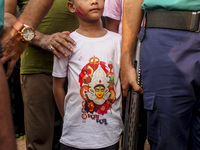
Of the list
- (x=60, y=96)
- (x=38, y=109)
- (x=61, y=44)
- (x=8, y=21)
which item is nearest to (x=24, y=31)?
(x=8, y=21)

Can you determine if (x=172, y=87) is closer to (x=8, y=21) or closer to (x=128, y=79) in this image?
(x=128, y=79)

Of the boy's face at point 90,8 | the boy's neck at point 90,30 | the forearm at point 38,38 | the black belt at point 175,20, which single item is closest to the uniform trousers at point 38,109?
the forearm at point 38,38

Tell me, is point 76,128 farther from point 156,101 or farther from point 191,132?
point 191,132

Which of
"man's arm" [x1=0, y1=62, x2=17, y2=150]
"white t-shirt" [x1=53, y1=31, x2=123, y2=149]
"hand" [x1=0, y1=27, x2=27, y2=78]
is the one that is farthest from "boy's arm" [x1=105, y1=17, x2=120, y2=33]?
"man's arm" [x1=0, y1=62, x2=17, y2=150]

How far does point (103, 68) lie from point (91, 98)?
0.73 ft

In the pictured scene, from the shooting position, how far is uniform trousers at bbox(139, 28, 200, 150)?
1.59m

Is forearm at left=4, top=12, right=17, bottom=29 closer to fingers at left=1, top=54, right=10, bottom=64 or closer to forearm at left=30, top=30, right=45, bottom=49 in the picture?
fingers at left=1, top=54, right=10, bottom=64

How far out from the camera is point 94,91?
1912 millimetres

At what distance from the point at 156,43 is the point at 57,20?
1037mm

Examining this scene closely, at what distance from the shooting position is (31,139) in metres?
2.51

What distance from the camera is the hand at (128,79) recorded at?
1841 millimetres

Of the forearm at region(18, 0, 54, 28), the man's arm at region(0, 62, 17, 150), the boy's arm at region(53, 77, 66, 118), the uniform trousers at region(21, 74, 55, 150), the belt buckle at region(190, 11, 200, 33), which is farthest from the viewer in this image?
the uniform trousers at region(21, 74, 55, 150)

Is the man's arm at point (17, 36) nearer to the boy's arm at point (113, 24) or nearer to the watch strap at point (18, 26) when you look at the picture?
the watch strap at point (18, 26)

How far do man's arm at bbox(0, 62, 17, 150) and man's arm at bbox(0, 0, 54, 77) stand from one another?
682 mm
